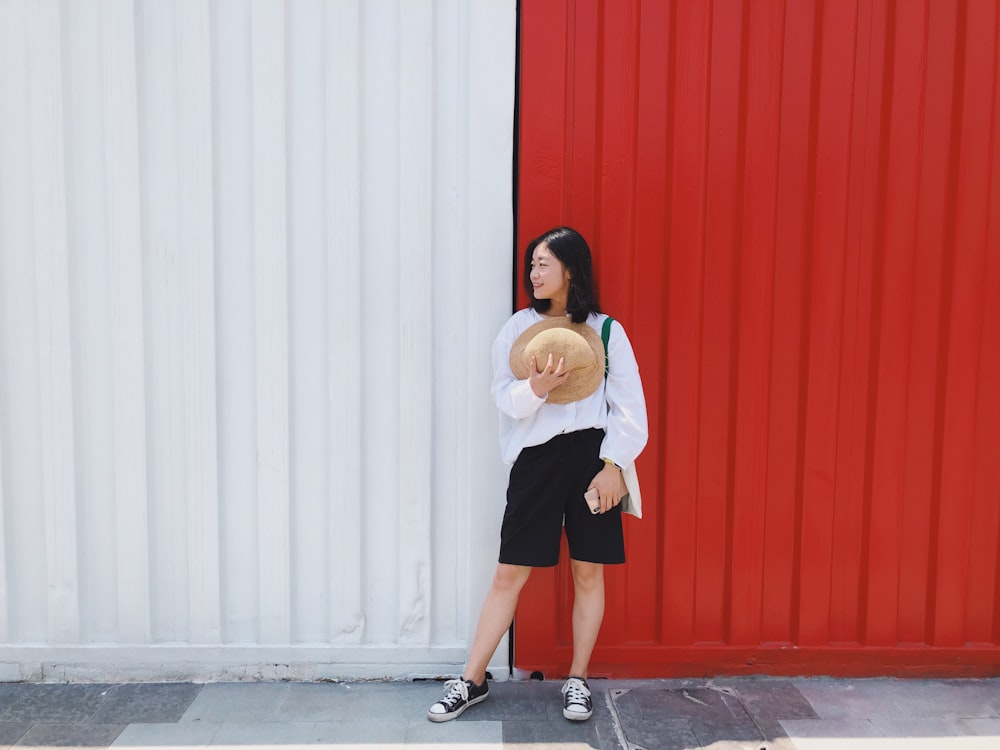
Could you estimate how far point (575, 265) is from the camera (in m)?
2.86

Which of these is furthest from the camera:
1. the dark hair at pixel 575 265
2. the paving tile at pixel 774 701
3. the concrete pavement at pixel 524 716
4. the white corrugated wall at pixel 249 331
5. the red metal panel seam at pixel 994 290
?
the red metal panel seam at pixel 994 290

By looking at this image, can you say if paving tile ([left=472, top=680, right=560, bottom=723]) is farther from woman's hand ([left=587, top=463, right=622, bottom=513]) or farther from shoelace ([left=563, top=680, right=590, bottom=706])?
woman's hand ([left=587, top=463, right=622, bottom=513])

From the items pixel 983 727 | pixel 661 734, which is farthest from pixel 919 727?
pixel 661 734

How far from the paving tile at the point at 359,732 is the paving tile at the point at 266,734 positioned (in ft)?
0.13

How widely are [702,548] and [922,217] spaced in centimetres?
169

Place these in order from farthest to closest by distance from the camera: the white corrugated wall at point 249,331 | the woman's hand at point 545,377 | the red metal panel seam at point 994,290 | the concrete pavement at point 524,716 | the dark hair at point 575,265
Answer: the red metal panel seam at point 994,290, the white corrugated wall at point 249,331, the dark hair at point 575,265, the concrete pavement at point 524,716, the woman's hand at point 545,377

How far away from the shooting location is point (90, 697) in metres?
3.08

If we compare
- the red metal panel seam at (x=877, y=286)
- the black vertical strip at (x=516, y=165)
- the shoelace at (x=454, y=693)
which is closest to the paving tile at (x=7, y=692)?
the shoelace at (x=454, y=693)

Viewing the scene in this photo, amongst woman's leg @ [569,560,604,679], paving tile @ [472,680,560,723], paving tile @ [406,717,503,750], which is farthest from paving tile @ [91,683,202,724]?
woman's leg @ [569,560,604,679]

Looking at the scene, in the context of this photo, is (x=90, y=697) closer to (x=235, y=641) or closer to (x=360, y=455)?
(x=235, y=641)

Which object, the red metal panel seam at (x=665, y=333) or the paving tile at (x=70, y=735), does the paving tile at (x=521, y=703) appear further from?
the paving tile at (x=70, y=735)

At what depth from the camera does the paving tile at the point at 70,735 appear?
272 cm

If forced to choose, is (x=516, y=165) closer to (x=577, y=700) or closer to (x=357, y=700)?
(x=577, y=700)

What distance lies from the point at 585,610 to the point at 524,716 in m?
0.47
